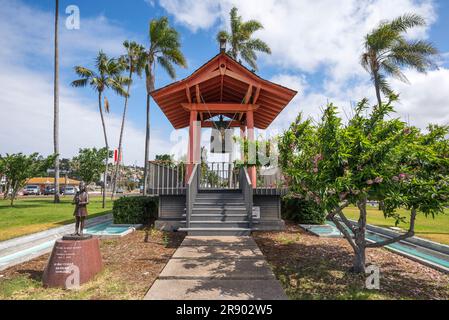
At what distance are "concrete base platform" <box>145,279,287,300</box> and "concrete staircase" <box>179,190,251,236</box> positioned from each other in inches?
127

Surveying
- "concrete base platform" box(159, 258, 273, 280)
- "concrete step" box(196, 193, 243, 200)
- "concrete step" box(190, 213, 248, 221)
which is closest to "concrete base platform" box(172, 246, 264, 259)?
"concrete base platform" box(159, 258, 273, 280)

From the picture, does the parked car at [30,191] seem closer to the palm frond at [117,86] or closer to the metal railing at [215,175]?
the palm frond at [117,86]

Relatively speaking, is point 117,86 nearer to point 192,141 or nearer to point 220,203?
point 192,141

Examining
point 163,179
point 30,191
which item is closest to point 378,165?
point 163,179

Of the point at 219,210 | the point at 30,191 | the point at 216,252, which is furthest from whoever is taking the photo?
the point at 30,191

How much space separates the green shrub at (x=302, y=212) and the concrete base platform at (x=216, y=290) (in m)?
6.51

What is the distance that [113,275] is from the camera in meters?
5.15

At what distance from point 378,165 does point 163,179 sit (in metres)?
7.60

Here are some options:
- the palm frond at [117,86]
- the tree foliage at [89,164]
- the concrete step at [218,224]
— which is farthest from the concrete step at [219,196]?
the palm frond at [117,86]

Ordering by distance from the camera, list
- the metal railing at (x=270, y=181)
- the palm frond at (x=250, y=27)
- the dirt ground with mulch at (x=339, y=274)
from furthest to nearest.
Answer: the palm frond at (x=250, y=27) < the metal railing at (x=270, y=181) < the dirt ground with mulch at (x=339, y=274)

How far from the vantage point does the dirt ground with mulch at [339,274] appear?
422 cm

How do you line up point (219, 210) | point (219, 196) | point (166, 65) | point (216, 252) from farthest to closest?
1. point (166, 65)
2. point (219, 196)
3. point (219, 210)
4. point (216, 252)

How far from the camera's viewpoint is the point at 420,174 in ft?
14.4
